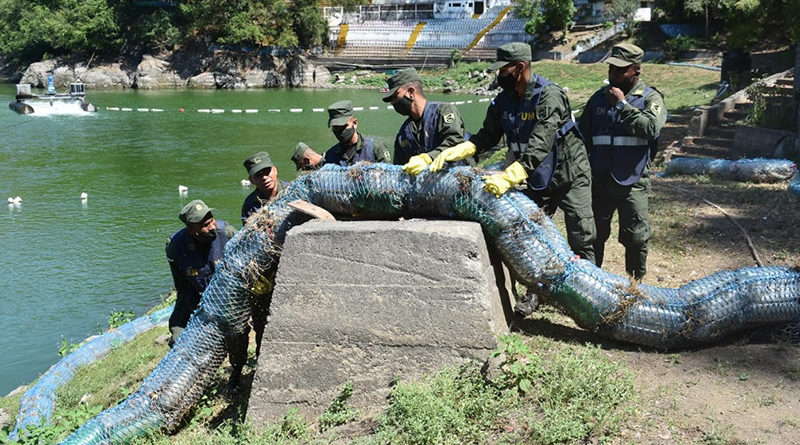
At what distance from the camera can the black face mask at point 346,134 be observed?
6766 mm

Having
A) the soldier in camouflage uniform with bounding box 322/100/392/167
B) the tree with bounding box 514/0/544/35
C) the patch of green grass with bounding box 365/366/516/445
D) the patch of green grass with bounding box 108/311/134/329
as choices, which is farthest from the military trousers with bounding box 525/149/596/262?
the tree with bounding box 514/0/544/35

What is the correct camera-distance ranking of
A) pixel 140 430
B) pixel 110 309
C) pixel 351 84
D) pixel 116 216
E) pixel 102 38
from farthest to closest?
pixel 102 38, pixel 351 84, pixel 116 216, pixel 110 309, pixel 140 430

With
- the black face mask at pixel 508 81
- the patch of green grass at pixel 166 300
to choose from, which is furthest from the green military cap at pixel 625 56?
the patch of green grass at pixel 166 300

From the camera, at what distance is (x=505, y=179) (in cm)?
508

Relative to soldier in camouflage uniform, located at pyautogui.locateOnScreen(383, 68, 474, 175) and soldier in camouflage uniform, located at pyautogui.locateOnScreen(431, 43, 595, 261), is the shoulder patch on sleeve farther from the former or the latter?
soldier in camouflage uniform, located at pyautogui.locateOnScreen(383, 68, 474, 175)

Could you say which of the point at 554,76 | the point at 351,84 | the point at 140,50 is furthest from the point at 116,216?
the point at 140,50

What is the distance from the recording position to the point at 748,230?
848 cm

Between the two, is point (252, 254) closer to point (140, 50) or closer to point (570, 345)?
point (570, 345)

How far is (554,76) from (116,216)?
30.9 meters

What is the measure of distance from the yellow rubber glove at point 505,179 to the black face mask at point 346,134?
200 centimetres

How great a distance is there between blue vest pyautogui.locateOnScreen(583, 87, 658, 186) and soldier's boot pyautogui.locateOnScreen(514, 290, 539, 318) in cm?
121

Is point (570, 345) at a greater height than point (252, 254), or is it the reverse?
point (252, 254)

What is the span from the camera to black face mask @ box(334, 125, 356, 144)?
6.77m

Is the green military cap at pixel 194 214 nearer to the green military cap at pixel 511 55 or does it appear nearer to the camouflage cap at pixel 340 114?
the camouflage cap at pixel 340 114
